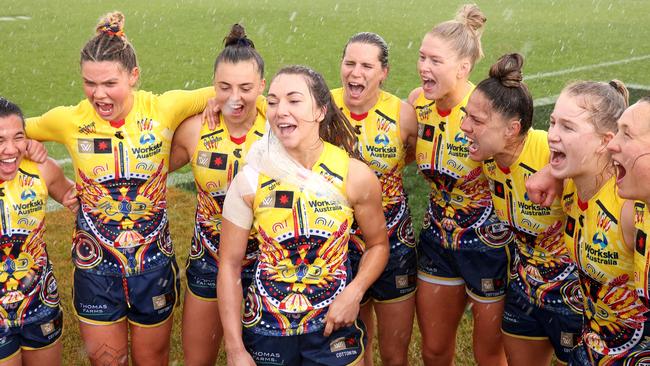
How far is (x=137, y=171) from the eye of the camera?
4.57 metres

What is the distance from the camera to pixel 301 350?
3729mm

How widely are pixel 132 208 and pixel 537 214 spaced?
224 cm

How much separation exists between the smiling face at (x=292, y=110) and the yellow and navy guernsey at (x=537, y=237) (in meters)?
1.27

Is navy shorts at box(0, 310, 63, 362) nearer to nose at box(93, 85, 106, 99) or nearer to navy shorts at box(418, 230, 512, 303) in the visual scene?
nose at box(93, 85, 106, 99)

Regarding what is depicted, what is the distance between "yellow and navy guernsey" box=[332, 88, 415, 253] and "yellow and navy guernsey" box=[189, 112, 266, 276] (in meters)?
0.63

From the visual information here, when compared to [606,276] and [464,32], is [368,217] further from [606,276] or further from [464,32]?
[464,32]

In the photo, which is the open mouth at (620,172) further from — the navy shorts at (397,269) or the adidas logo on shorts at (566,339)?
the navy shorts at (397,269)

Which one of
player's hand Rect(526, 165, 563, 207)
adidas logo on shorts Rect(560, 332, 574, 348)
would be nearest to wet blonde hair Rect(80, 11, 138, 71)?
player's hand Rect(526, 165, 563, 207)

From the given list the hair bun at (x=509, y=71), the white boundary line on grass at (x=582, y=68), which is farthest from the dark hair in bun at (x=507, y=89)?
the white boundary line on grass at (x=582, y=68)

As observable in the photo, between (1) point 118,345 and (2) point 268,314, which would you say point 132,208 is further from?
(2) point 268,314

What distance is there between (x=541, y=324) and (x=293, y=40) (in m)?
13.7

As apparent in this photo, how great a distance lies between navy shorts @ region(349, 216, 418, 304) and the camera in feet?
16.2

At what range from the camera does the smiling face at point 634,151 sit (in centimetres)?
310

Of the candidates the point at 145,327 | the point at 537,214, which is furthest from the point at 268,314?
the point at 537,214
